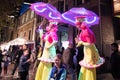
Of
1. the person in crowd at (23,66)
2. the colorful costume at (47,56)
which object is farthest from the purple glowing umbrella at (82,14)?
the person in crowd at (23,66)

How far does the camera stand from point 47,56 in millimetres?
7496

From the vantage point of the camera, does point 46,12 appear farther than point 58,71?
Yes

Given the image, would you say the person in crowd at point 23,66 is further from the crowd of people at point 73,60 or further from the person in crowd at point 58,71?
the person in crowd at point 58,71

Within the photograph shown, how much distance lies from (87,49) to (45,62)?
5.31 feet

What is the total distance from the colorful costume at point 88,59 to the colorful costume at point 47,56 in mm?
1310

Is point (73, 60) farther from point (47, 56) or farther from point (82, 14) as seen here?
point (82, 14)

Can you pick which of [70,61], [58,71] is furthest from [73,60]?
[58,71]

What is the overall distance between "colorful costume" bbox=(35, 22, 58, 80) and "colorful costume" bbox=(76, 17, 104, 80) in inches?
51.6

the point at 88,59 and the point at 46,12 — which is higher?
the point at 46,12

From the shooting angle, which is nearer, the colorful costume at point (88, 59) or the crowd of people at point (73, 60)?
the crowd of people at point (73, 60)

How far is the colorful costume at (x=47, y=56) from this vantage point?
24.2 feet

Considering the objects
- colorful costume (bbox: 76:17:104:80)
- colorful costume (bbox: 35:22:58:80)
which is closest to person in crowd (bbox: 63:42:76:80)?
colorful costume (bbox: 35:22:58:80)

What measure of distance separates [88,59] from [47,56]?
1.60 meters

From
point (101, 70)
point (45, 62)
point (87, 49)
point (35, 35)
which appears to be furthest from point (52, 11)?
point (35, 35)
